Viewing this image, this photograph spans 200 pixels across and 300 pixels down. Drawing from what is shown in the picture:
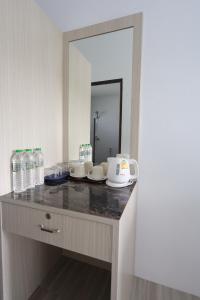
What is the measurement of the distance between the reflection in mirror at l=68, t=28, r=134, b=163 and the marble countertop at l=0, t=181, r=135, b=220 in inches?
13.9

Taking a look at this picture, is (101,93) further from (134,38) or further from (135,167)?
(135,167)

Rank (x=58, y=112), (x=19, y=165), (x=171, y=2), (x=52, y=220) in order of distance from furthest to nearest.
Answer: (x=58, y=112) < (x=171, y=2) < (x=19, y=165) < (x=52, y=220)

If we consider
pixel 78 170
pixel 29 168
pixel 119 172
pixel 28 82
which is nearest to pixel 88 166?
pixel 78 170

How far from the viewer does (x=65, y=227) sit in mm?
789

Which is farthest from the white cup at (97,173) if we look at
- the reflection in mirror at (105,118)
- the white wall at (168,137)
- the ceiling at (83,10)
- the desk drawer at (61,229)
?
the ceiling at (83,10)

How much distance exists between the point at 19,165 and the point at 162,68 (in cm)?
107

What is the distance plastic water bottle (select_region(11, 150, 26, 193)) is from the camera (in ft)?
3.09

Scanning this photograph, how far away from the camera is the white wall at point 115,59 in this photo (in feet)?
3.92

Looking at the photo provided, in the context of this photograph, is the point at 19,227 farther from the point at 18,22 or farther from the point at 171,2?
the point at 171,2

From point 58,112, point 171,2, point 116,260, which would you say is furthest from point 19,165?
point 171,2

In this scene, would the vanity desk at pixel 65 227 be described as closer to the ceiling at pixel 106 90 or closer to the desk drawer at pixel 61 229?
the desk drawer at pixel 61 229

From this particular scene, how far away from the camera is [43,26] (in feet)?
3.77

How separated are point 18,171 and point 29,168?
0.24ft

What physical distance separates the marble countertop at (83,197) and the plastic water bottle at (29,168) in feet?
0.14
